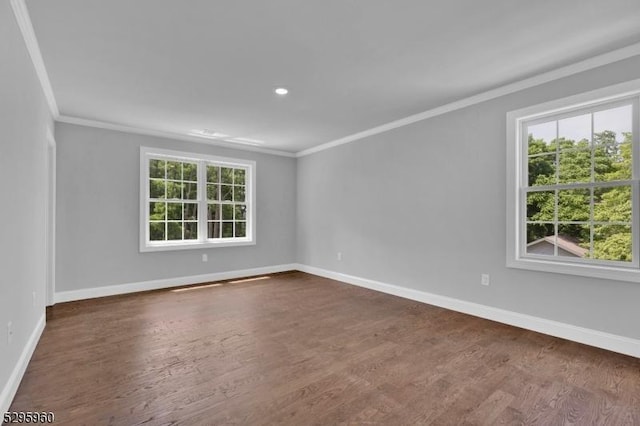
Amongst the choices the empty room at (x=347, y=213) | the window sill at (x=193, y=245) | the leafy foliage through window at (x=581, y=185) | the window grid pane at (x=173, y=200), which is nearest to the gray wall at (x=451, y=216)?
the empty room at (x=347, y=213)

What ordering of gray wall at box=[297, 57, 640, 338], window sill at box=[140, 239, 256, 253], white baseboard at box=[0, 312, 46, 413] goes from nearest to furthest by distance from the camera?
white baseboard at box=[0, 312, 46, 413] < gray wall at box=[297, 57, 640, 338] < window sill at box=[140, 239, 256, 253]

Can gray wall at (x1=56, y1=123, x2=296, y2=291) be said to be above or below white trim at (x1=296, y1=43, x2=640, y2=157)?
below

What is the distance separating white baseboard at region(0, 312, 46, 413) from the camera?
179 cm

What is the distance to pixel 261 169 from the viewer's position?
609 cm

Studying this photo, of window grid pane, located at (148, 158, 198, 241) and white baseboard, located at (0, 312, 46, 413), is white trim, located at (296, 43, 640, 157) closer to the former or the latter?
window grid pane, located at (148, 158, 198, 241)

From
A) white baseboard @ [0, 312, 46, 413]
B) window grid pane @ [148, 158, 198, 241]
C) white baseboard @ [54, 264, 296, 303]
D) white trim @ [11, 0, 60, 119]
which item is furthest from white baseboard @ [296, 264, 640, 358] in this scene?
white trim @ [11, 0, 60, 119]

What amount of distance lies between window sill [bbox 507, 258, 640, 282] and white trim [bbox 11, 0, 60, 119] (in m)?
4.46

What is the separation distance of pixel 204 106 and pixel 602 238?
170 inches

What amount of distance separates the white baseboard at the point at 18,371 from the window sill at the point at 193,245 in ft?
6.27

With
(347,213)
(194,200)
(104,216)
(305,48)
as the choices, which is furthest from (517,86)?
(104,216)

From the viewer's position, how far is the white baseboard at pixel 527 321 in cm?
262

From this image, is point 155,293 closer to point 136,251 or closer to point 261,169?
point 136,251

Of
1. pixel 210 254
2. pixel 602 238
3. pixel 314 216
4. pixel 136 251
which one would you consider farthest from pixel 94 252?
pixel 602 238

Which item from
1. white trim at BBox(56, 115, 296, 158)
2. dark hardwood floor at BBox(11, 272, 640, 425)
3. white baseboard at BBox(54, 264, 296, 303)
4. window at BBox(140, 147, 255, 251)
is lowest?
dark hardwood floor at BBox(11, 272, 640, 425)
